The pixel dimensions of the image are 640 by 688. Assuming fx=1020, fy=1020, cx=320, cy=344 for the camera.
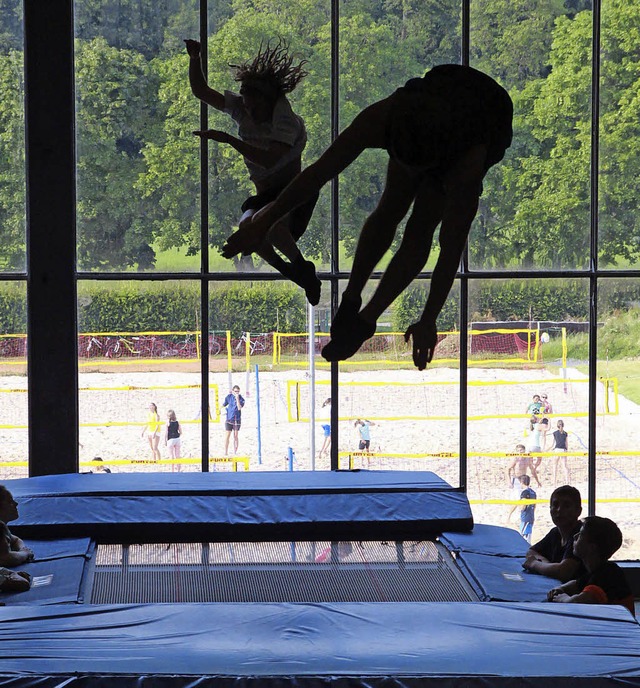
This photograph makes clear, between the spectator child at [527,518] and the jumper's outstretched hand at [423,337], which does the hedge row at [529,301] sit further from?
the jumper's outstretched hand at [423,337]

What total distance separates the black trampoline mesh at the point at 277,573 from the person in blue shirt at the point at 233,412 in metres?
3.64

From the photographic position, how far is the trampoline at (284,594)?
3.19m

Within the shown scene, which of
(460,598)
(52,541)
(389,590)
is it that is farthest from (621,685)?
(52,541)

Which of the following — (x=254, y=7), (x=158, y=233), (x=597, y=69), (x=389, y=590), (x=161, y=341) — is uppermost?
(x=254, y=7)

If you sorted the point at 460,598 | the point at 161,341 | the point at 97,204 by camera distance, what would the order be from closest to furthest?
the point at 460,598
the point at 97,204
the point at 161,341

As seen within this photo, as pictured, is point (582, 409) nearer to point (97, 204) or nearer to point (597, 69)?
point (597, 69)

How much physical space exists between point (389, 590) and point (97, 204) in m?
3.41

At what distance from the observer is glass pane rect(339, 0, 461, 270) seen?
6.82 meters

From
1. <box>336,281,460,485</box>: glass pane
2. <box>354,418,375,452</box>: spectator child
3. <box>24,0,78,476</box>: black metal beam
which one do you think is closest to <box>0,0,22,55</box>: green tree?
<box>24,0,78,476</box>: black metal beam

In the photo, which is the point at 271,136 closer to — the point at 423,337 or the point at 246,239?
the point at 246,239

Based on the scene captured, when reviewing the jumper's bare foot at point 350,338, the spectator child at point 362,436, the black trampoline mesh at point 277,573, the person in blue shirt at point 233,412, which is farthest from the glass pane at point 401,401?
the jumper's bare foot at point 350,338

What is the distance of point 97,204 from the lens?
6.74m

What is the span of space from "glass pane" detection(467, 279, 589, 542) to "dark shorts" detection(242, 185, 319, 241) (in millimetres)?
3242

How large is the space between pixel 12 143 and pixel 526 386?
252 inches
